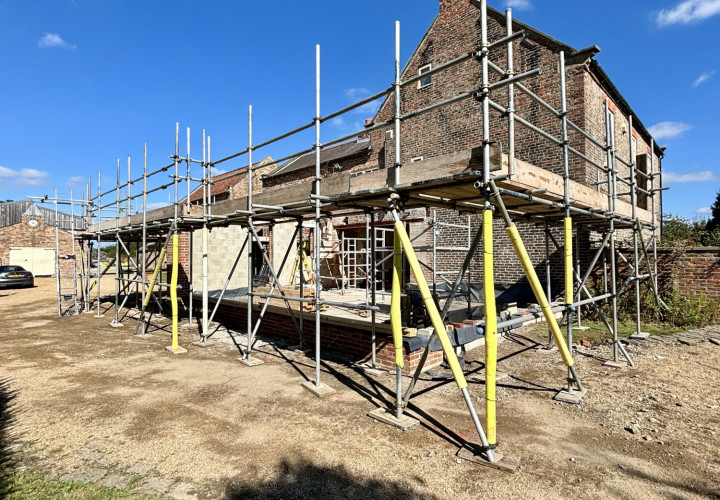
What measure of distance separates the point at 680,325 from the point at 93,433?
11.5m

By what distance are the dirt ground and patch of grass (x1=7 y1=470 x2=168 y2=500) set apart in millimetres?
116

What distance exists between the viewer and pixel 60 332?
1011cm

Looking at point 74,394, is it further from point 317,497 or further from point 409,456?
point 409,456

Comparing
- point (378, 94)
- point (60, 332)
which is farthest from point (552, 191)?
point (60, 332)

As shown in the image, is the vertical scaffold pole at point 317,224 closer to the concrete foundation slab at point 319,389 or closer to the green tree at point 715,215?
the concrete foundation slab at point 319,389

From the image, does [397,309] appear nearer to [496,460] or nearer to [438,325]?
[438,325]

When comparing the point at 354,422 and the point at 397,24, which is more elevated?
the point at 397,24

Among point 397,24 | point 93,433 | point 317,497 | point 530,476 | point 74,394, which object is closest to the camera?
point 317,497

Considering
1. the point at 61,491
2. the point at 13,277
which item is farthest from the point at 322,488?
the point at 13,277

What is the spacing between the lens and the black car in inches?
870

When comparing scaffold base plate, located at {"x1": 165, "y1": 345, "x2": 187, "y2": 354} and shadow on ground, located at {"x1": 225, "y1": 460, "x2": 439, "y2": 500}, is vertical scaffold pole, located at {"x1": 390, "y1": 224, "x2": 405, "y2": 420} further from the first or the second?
scaffold base plate, located at {"x1": 165, "y1": 345, "x2": 187, "y2": 354}

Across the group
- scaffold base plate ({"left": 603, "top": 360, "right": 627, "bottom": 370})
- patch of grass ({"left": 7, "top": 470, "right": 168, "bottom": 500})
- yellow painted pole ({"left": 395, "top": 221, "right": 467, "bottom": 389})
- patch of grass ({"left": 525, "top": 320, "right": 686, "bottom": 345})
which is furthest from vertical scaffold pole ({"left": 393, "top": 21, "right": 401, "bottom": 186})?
patch of grass ({"left": 525, "top": 320, "right": 686, "bottom": 345})

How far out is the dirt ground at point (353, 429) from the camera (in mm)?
3330

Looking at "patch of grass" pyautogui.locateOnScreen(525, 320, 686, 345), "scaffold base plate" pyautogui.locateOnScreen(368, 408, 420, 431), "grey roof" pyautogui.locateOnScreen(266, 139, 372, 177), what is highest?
"grey roof" pyautogui.locateOnScreen(266, 139, 372, 177)
